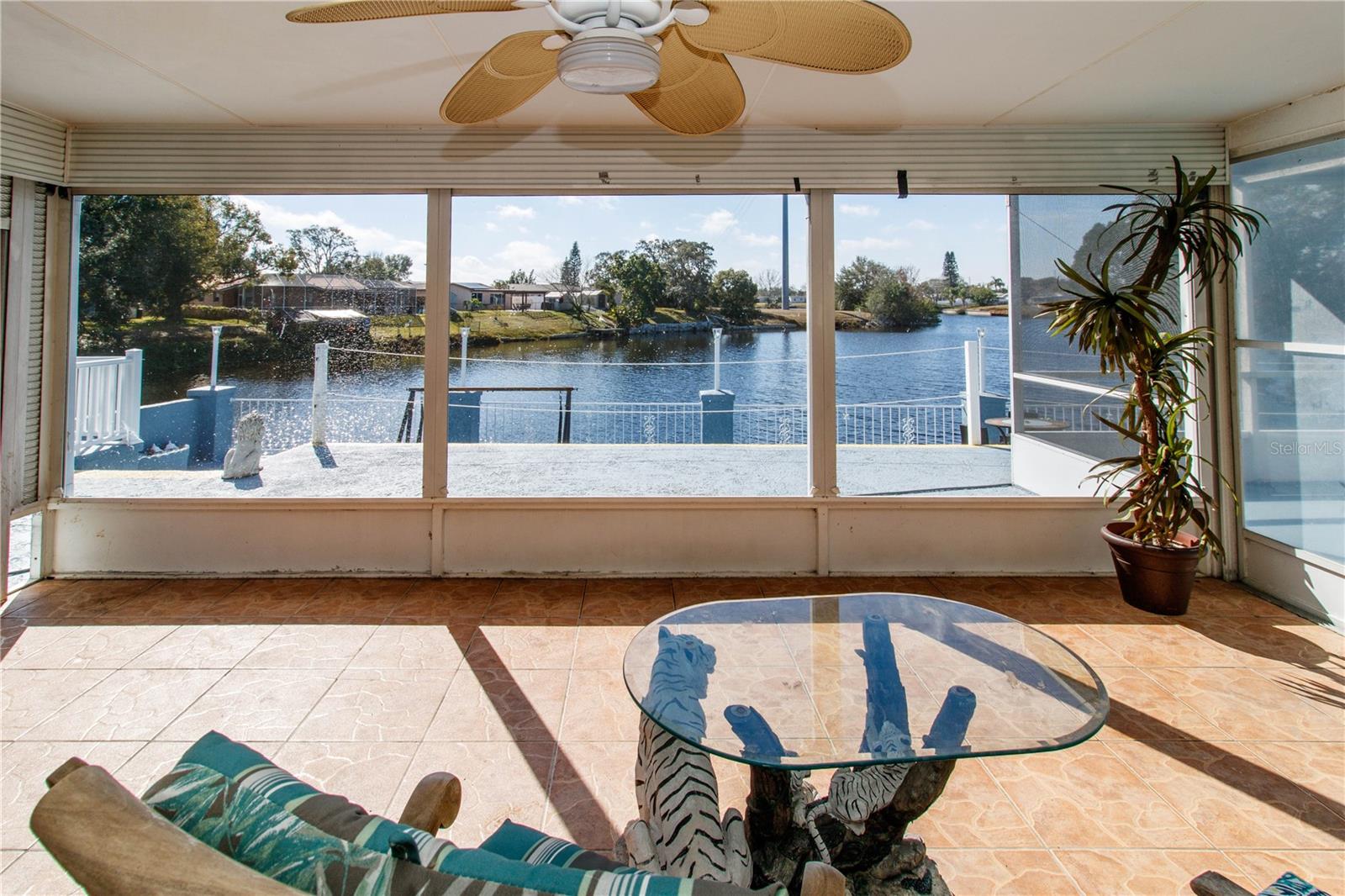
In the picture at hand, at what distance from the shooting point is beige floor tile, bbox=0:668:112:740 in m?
2.42

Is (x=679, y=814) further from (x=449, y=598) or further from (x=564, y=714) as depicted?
(x=449, y=598)

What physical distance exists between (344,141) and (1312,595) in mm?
5521

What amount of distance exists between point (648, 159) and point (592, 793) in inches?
126

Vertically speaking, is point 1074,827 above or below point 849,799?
below

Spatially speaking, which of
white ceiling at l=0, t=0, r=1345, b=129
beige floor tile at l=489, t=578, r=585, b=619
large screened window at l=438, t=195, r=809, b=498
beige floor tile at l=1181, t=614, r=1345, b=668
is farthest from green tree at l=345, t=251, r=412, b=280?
beige floor tile at l=1181, t=614, r=1345, b=668

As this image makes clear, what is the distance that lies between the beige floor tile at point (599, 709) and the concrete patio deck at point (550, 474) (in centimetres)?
151

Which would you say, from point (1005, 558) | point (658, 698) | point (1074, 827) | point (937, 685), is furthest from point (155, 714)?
point (1005, 558)

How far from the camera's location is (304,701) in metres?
2.60

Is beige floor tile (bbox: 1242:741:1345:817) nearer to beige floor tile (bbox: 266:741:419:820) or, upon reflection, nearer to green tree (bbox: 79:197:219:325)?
beige floor tile (bbox: 266:741:419:820)

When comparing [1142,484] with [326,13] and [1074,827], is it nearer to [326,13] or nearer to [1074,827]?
[1074,827]

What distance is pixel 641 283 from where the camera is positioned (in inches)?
168

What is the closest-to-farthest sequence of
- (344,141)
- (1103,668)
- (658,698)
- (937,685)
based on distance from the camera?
(658,698)
(937,685)
(1103,668)
(344,141)

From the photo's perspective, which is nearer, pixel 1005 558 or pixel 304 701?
pixel 304 701

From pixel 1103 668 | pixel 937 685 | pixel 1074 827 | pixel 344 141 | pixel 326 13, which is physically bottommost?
pixel 1074 827
